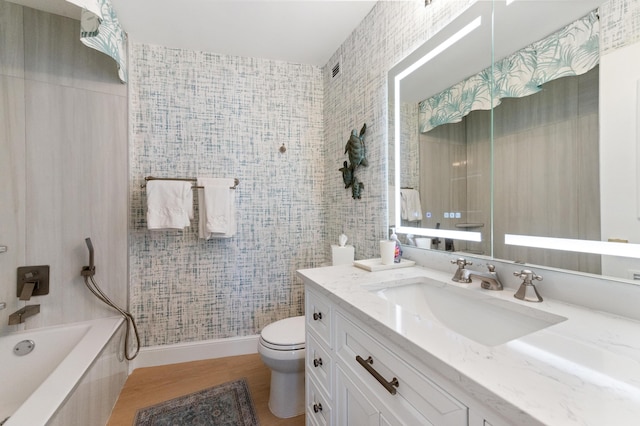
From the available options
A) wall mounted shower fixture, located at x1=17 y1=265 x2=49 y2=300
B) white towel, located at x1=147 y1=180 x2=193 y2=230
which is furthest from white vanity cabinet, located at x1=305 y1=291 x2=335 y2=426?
wall mounted shower fixture, located at x1=17 y1=265 x2=49 y2=300

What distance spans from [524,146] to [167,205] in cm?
207

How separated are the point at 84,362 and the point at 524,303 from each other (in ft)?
6.30

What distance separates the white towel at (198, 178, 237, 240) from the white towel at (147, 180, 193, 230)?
4.6 inches

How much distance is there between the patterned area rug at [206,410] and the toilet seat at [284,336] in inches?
17.3

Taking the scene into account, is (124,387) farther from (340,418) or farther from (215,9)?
(215,9)

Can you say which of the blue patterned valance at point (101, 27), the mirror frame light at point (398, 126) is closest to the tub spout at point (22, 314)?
the blue patterned valance at point (101, 27)

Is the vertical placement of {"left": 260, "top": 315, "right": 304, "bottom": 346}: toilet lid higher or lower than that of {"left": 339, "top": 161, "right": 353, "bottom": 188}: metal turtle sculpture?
lower

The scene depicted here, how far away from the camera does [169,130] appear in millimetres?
2064

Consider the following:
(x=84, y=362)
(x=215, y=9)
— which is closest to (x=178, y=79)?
(x=215, y=9)

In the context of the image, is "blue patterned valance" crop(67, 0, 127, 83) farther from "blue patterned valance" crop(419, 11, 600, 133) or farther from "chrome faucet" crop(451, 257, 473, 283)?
"chrome faucet" crop(451, 257, 473, 283)

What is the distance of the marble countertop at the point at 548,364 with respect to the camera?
38cm

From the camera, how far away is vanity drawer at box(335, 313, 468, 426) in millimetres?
532

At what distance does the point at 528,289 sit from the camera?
2.68 ft

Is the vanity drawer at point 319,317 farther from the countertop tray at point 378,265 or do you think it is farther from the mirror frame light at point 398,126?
the mirror frame light at point 398,126
